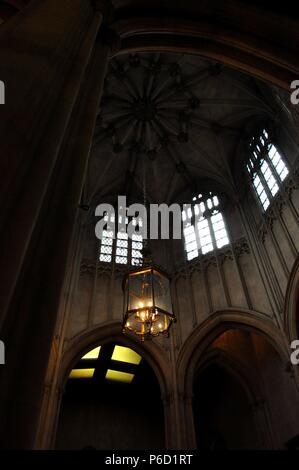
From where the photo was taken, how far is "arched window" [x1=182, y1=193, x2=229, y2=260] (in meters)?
12.7

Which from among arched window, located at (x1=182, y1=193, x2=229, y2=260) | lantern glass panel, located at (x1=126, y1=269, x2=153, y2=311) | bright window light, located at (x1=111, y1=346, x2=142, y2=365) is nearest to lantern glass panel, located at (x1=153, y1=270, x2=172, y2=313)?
lantern glass panel, located at (x1=126, y1=269, x2=153, y2=311)

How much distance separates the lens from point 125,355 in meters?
12.6

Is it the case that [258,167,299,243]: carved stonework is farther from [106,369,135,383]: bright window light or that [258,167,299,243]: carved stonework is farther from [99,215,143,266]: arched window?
[106,369,135,383]: bright window light

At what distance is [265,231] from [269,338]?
343 cm

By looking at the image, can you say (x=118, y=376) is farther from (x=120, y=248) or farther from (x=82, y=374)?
(x=120, y=248)

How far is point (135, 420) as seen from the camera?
530 inches

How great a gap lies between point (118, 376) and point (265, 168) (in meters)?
9.88

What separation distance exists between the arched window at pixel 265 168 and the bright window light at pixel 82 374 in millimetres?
9102

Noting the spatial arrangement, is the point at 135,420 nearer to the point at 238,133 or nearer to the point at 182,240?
the point at 182,240

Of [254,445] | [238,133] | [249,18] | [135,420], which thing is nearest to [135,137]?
[238,133]

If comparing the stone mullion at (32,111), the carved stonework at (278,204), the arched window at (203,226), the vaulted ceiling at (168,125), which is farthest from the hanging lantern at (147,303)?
the vaulted ceiling at (168,125)

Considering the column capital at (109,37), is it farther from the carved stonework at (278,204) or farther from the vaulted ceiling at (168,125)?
the vaulted ceiling at (168,125)

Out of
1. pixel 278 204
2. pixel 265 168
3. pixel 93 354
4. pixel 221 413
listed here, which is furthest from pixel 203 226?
pixel 221 413

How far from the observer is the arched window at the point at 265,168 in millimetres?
10844
